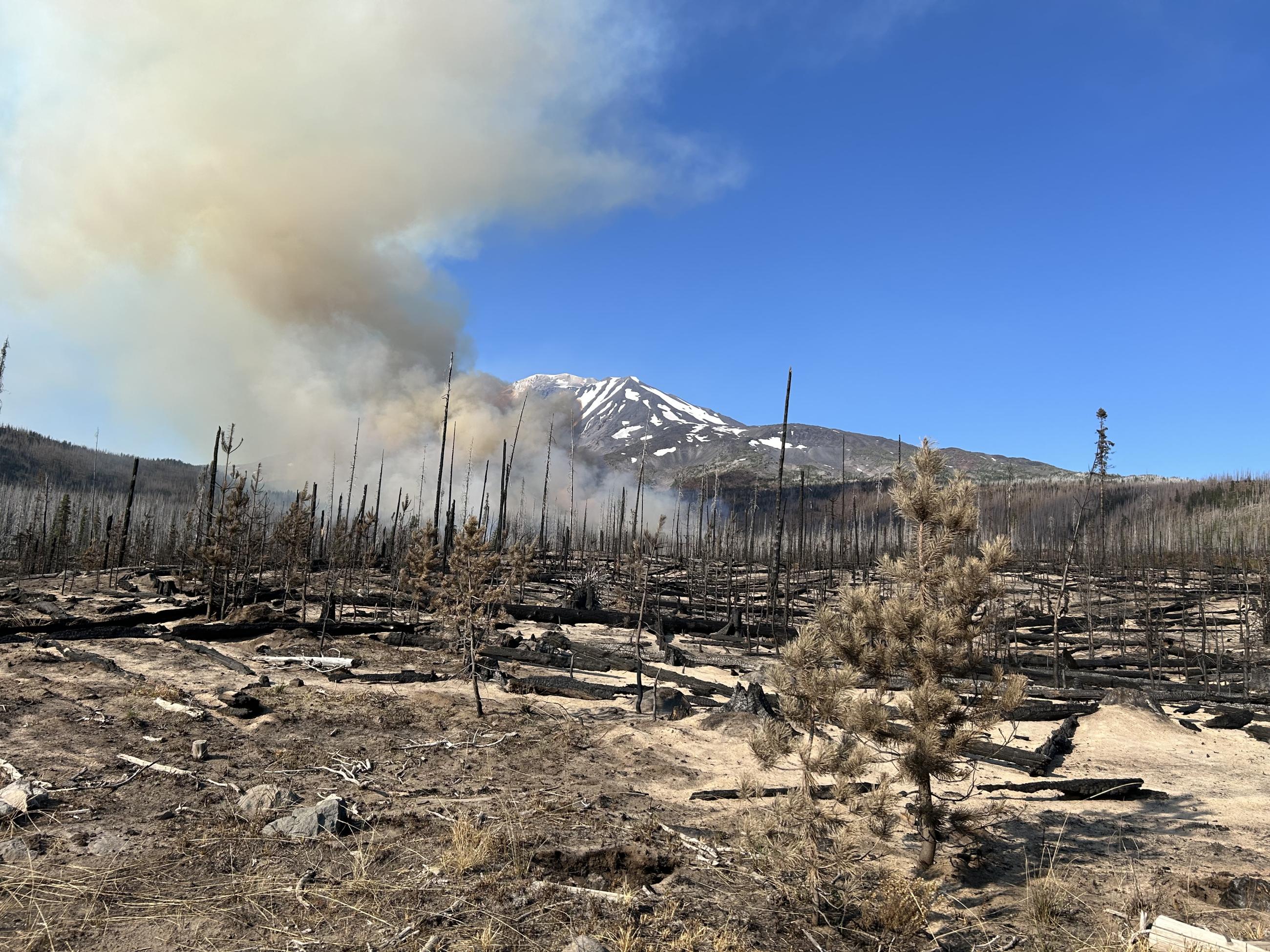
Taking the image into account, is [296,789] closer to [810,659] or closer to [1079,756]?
[810,659]

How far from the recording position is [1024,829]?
353 inches

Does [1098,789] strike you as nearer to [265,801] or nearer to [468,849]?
[468,849]

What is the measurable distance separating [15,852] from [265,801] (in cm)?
215

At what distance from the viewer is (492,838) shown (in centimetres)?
681

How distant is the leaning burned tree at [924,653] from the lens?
668cm

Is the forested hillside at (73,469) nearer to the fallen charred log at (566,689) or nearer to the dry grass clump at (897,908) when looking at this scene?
the fallen charred log at (566,689)

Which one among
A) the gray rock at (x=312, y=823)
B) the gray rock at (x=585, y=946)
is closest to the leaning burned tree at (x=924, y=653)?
the gray rock at (x=585, y=946)

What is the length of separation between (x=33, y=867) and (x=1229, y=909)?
10755 millimetres

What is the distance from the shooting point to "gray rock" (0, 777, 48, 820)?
273 inches

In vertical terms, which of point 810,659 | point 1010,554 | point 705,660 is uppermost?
point 1010,554

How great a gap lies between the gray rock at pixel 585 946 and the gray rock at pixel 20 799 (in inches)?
241

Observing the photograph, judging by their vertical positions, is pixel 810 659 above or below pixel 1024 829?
above

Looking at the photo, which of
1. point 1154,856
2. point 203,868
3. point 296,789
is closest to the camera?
point 203,868

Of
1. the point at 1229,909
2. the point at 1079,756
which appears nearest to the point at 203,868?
the point at 1229,909
